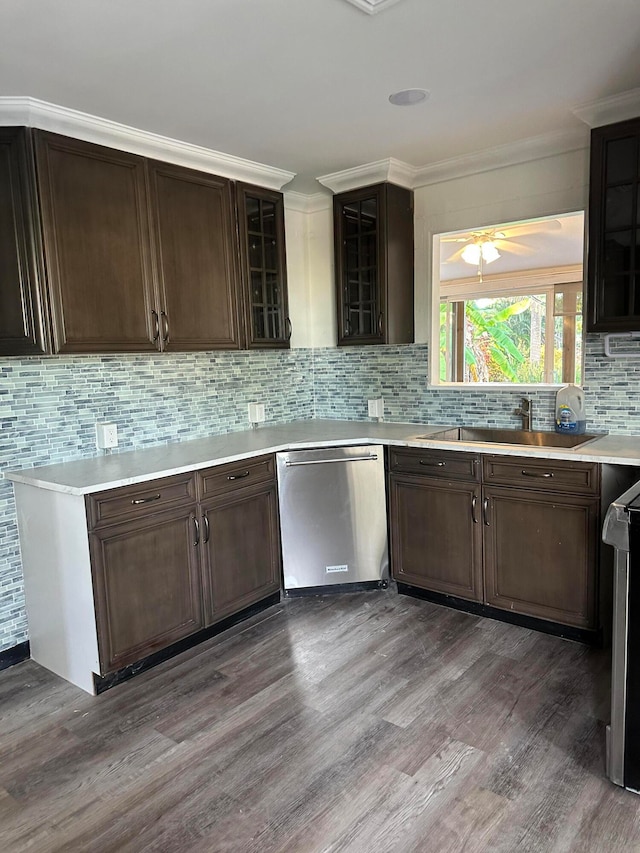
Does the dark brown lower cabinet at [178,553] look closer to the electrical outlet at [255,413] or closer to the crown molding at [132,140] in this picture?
the electrical outlet at [255,413]

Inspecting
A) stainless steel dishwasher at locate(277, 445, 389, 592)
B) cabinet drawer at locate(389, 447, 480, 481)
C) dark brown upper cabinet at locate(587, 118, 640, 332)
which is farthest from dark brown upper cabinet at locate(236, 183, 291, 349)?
dark brown upper cabinet at locate(587, 118, 640, 332)

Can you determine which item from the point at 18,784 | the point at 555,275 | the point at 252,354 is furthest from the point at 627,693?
the point at 555,275

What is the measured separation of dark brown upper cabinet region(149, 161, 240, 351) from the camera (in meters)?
2.97

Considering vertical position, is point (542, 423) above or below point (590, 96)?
below

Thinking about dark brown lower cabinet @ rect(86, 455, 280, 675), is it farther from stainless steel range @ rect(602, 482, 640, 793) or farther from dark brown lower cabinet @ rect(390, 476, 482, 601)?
stainless steel range @ rect(602, 482, 640, 793)

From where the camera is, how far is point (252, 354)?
3883 millimetres

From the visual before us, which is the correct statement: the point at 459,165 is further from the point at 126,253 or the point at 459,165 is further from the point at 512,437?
the point at 126,253

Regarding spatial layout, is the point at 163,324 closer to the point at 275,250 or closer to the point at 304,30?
the point at 275,250

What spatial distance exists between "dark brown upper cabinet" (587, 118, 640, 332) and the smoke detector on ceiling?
1.40 m

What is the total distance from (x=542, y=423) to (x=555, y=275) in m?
2.70

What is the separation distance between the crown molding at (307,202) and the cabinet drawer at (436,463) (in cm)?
186

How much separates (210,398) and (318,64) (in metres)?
1.94

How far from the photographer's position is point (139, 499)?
8.43ft

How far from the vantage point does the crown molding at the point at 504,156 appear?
302 cm
